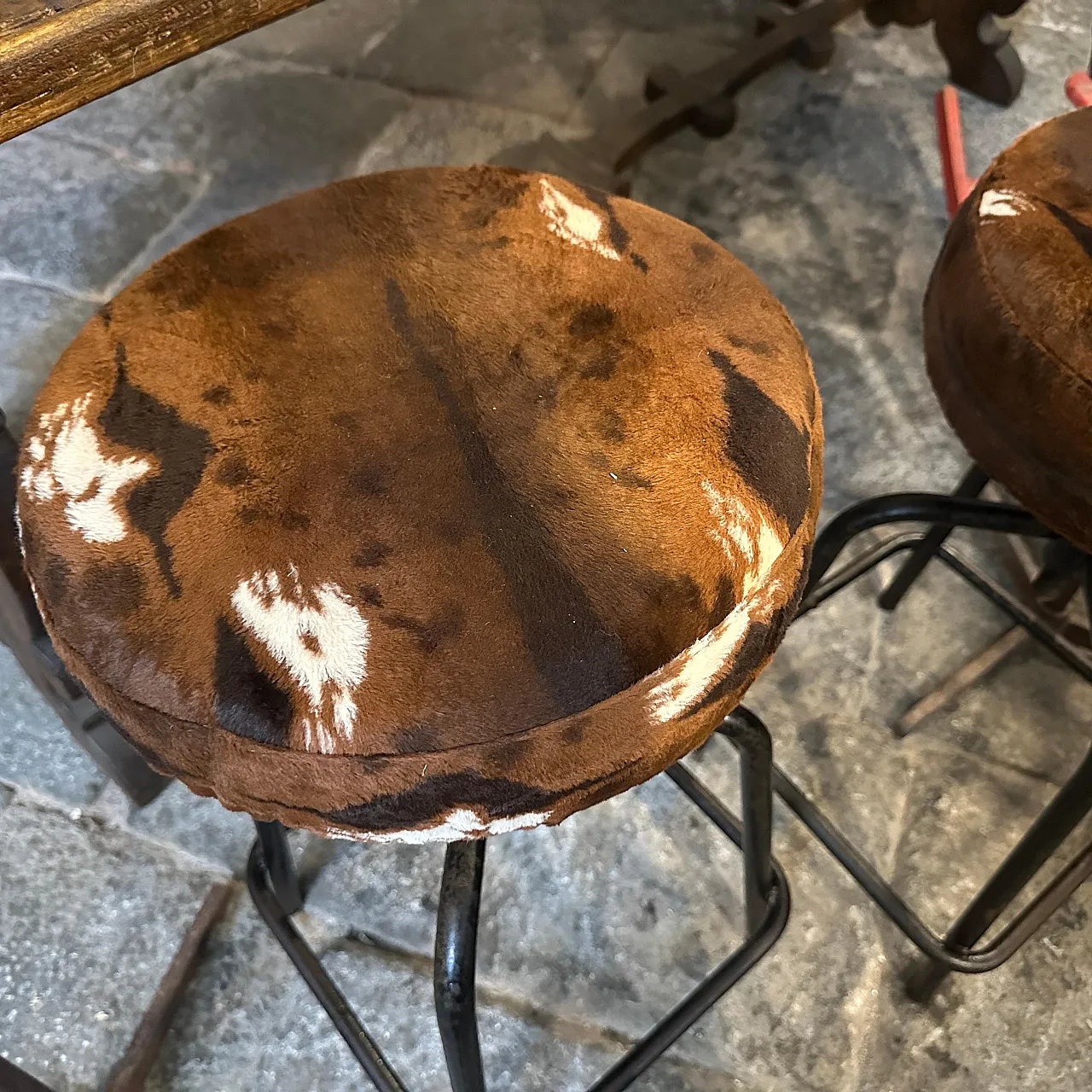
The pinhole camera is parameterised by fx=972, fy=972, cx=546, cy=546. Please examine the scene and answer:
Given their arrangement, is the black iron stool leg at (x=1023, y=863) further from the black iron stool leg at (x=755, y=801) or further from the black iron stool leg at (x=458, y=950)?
the black iron stool leg at (x=458, y=950)

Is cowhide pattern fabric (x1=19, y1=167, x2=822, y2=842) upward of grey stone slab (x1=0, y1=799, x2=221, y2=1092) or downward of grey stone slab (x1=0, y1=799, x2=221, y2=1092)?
upward

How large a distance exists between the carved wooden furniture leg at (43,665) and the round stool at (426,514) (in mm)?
288

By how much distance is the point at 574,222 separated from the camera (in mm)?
593

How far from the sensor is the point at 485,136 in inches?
72.7

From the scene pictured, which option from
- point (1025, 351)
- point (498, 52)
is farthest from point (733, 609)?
point (498, 52)

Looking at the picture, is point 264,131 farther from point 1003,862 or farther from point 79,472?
point 1003,862

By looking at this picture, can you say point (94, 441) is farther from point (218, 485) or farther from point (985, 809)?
point (985, 809)

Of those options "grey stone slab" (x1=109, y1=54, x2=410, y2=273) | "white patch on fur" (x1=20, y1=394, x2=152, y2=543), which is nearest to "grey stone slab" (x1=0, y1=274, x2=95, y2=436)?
"grey stone slab" (x1=109, y1=54, x2=410, y2=273)

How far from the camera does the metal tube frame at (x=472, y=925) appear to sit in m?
0.59

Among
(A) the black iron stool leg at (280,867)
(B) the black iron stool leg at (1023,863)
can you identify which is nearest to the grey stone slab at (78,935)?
(A) the black iron stool leg at (280,867)

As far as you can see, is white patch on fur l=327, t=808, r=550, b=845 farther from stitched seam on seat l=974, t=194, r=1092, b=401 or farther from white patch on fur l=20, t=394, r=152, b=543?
stitched seam on seat l=974, t=194, r=1092, b=401

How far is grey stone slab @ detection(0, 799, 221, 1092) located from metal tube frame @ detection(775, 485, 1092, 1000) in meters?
0.67

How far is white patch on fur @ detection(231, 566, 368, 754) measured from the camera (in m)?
0.43

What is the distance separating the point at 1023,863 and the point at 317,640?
0.63 metres
